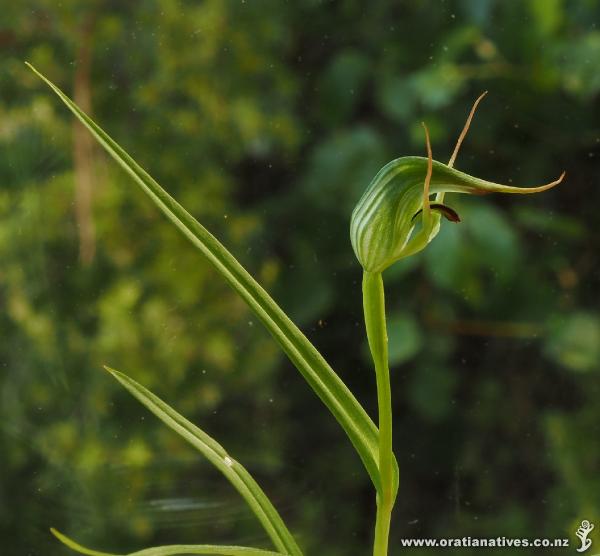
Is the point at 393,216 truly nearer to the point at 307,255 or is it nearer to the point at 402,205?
the point at 402,205

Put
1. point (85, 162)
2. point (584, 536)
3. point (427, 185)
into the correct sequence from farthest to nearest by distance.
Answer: point (85, 162) → point (584, 536) → point (427, 185)

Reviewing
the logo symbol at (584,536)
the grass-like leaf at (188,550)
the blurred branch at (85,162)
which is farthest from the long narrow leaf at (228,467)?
the blurred branch at (85,162)

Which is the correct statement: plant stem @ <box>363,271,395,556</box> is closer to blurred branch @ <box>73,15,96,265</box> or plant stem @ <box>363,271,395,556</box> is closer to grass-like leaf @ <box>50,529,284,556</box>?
grass-like leaf @ <box>50,529,284,556</box>

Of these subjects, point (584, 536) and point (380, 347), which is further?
point (584, 536)

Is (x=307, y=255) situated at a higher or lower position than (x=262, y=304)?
lower

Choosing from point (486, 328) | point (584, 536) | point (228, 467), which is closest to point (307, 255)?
point (486, 328)

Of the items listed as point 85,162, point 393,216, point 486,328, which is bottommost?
point 486,328

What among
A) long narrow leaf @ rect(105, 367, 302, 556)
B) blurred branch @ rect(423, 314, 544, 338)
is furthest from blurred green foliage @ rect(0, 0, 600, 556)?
long narrow leaf @ rect(105, 367, 302, 556)

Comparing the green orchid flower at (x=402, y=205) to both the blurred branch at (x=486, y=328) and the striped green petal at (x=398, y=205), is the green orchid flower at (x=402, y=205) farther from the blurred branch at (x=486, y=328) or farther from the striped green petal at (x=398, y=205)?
the blurred branch at (x=486, y=328)
